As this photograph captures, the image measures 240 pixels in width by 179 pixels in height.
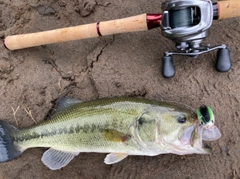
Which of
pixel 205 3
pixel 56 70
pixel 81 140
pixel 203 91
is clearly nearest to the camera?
pixel 205 3

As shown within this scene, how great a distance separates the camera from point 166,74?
3402 millimetres

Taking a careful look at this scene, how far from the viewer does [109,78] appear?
12.0 ft

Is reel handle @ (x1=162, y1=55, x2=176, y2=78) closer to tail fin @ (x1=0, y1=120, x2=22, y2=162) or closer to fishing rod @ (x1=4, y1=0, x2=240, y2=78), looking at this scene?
fishing rod @ (x1=4, y1=0, x2=240, y2=78)

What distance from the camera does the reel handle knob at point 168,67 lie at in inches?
131

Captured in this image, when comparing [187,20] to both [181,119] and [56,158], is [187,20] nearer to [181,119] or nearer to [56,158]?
[181,119]

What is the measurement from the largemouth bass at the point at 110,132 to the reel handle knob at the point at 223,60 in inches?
24.2

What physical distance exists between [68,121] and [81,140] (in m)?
0.23

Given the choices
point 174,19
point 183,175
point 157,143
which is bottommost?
point 183,175

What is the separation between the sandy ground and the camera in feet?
11.1

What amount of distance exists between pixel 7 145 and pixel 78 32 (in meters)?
1.37

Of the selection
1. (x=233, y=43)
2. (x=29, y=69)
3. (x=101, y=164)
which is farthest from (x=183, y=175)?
(x=29, y=69)

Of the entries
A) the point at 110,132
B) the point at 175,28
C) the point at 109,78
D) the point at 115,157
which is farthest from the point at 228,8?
the point at 115,157

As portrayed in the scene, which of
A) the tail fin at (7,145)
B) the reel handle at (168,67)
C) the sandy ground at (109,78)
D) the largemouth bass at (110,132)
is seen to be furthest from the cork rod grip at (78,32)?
the tail fin at (7,145)

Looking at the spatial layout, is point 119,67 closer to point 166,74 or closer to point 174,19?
point 166,74
